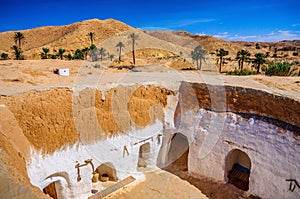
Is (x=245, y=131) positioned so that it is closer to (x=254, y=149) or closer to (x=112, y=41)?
(x=254, y=149)

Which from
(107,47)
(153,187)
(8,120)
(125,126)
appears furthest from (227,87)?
(107,47)

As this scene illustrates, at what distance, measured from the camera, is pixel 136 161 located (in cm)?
1115

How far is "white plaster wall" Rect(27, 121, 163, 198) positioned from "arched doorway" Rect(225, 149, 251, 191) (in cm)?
343

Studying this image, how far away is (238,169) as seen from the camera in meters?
11.6

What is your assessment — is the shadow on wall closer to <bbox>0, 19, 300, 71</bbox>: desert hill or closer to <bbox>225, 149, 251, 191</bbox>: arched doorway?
<bbox>225, 149, 251, 191</bbox>: arched doorway

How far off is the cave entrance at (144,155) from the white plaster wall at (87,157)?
0.15 m

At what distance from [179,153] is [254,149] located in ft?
15.1

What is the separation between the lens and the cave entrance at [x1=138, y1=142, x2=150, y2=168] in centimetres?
1178

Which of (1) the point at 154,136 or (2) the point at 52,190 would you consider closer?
(2) the point at 52,190

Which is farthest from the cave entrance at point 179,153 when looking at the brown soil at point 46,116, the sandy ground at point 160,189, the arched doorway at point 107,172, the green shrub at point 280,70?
the green shrub at point 280,70

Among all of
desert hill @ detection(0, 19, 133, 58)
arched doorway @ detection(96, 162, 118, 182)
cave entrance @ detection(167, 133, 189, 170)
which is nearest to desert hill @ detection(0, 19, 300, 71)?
desert hill @ detection(0, 19, 133, 58)

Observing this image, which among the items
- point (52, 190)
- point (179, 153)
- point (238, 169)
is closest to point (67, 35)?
point (179, 153)

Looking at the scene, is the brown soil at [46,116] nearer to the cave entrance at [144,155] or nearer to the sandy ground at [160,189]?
the sandy ground at [160,189]

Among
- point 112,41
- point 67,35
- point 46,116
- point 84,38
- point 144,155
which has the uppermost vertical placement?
point 67,35
